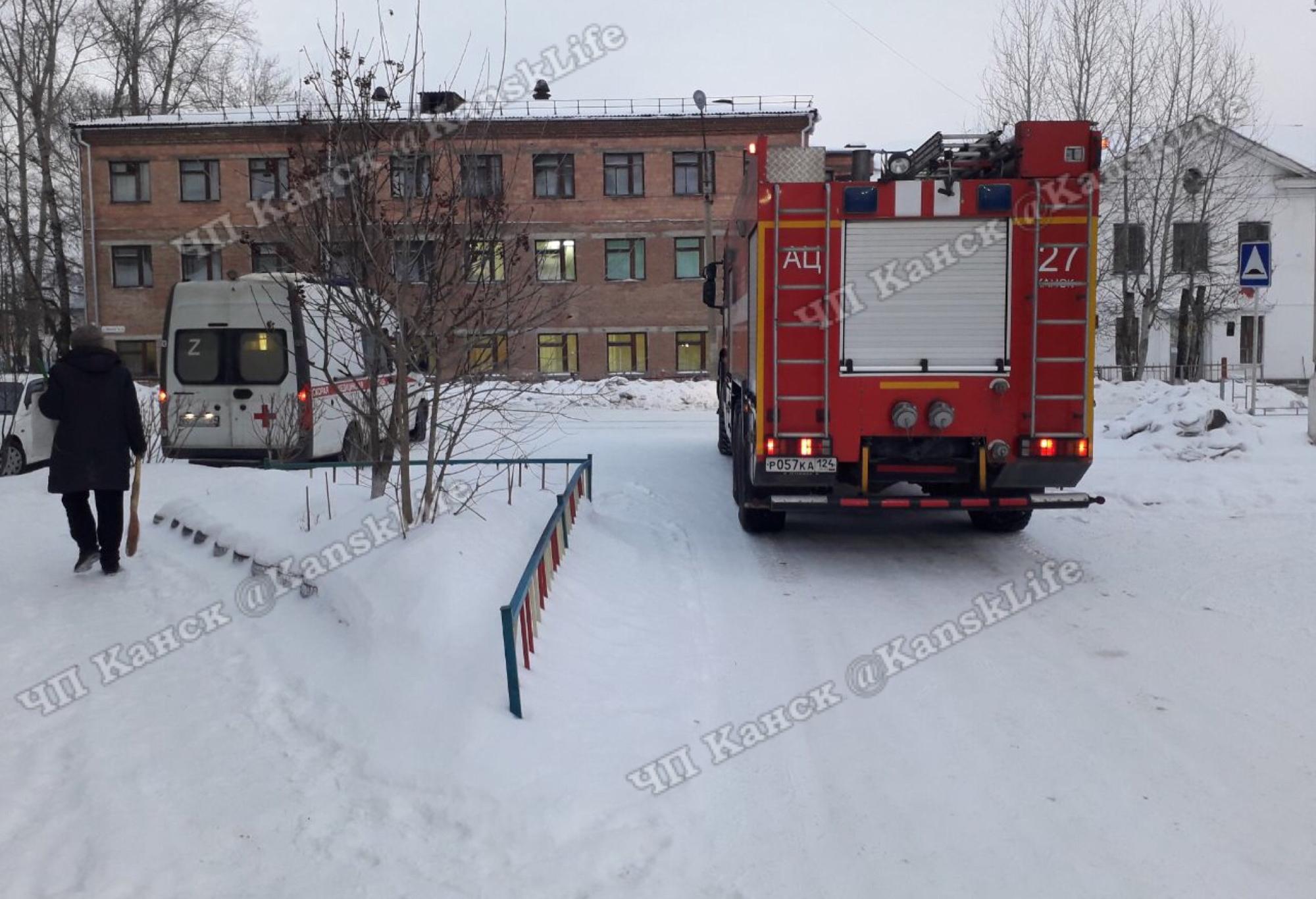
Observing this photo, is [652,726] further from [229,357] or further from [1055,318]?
[229,357]

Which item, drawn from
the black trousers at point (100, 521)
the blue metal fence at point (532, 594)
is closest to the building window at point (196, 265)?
the black trousers at point (100, 521)

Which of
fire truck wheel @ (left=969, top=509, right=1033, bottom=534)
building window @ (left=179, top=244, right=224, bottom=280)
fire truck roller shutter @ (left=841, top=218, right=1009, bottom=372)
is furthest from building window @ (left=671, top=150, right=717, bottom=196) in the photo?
fire truck roller shutter @ (left=841, top=218, right=1009, bottom=372)

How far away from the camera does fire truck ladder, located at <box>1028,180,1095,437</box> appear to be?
7.94 metres

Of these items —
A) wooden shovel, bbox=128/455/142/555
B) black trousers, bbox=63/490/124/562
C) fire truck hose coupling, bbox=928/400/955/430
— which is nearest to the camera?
black trousers, bbox=63/490/124/562

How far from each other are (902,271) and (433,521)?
13.0 ft

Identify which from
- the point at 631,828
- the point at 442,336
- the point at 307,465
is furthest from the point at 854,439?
the point at 307,465

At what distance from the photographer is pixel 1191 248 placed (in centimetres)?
3462

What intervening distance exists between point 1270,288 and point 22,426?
4151cm

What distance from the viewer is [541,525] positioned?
7.98 meters

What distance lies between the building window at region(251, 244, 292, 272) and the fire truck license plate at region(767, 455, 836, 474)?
385cm

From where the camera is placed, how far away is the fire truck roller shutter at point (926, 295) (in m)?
8.12

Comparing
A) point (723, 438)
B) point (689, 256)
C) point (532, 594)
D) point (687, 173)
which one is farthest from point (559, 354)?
point (532, 594)

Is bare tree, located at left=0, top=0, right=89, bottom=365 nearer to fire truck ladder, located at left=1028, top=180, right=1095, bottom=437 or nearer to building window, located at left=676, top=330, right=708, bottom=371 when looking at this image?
building window, located at left=676, top=330, right=708, bottom=371

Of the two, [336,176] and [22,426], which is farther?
[22,426]
